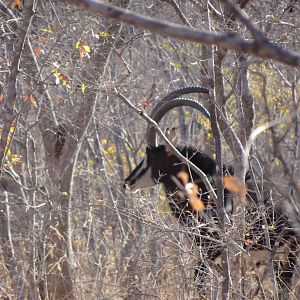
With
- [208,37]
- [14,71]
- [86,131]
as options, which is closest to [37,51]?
[86,131]

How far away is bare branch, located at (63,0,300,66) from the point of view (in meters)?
1.37

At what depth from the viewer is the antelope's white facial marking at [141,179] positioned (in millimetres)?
8938

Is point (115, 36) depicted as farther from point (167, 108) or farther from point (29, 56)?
point (167, 108)

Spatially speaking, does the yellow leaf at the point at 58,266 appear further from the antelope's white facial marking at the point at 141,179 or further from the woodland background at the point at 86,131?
the antelope's white facial marking at the point at 141,179

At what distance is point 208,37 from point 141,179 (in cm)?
758

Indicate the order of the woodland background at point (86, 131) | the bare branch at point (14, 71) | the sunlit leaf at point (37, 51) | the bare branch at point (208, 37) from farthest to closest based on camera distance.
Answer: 1. the sunlit leaf at point (37, 51)
2. the woodland background at point (86, 131)
3. the bare branch at point (14, 71)
4. the bare branch at point (208, 37)

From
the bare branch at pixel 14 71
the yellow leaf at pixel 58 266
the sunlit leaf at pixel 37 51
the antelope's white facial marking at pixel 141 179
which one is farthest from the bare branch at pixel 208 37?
the antelope's white facial marking at pixel 141 179

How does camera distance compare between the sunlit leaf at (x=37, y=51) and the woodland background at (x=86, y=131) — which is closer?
the woodland background at (x=86, y=131)

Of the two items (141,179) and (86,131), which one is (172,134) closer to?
(141,179)

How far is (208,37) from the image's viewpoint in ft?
4.66

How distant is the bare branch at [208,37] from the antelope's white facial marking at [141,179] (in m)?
7.38

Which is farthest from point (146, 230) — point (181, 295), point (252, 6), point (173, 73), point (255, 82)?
point (173, 73)

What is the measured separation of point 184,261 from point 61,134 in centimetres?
240

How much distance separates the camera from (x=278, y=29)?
6410 mm
